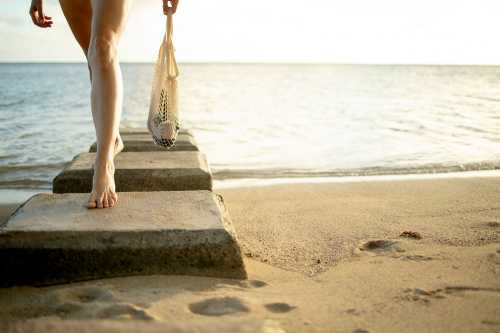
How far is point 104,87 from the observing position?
2414 mm

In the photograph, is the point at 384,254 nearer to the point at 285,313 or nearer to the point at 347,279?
the point at 347,279

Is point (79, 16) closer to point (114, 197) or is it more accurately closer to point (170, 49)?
point (170, 49)

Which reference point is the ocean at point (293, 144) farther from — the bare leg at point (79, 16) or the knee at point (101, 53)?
the knee at point (101, 53)

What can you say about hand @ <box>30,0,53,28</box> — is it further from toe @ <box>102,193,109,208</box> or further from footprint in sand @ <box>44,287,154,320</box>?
footprint in sand @ <box>44,287,154,320</box>

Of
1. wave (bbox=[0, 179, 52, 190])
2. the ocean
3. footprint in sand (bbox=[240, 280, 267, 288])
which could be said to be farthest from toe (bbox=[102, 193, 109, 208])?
wave (bbox=[0, 179, 52, 190])

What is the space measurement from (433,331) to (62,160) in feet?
21.4

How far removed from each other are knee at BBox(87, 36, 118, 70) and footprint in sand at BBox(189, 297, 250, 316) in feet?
4.11

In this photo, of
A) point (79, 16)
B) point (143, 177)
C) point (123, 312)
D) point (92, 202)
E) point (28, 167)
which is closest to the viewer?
point (123, 312)

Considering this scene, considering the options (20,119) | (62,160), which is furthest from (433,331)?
(20,119)

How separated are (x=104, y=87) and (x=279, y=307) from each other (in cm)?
133

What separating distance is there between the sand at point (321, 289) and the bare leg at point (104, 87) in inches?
24.1

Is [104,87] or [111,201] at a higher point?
[104,87]

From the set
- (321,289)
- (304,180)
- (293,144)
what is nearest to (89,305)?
(321,289)

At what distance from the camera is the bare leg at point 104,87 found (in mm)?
2395
